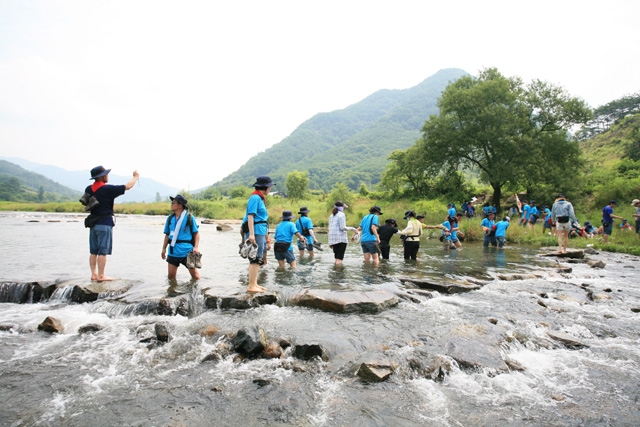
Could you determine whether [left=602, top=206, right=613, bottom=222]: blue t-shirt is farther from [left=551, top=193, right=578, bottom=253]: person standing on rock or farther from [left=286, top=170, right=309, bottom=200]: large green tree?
[left=286, top=170, right=309, bottom=200]: large green tree

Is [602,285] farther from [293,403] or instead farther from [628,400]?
[293,403]

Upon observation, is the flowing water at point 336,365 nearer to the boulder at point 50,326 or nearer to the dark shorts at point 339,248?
the boulder at point 50,326

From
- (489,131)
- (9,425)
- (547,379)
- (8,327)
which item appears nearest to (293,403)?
(9,425)

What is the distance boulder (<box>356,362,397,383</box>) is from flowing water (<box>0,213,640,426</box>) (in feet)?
0.28

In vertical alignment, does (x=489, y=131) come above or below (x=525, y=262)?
above

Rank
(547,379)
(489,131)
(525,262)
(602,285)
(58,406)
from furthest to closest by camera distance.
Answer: (489,131)
(525,262)
(602,285)
(547,379)
(58,406)

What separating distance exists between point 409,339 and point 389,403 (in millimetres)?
1750

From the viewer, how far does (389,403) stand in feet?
12.0

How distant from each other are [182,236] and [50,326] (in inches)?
115

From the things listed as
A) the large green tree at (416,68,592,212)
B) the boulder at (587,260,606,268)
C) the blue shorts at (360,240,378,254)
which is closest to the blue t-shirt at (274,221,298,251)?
the blue shorts at (360,240,378,254)

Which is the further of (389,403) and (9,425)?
(389,403)

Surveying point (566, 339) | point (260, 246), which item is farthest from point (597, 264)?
point (260, 246)

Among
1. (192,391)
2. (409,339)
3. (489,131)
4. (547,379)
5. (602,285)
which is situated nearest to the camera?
(192,391)

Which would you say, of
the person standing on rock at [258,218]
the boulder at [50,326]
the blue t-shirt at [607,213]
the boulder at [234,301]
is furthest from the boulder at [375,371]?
the blue t-shirt at [607,213]
